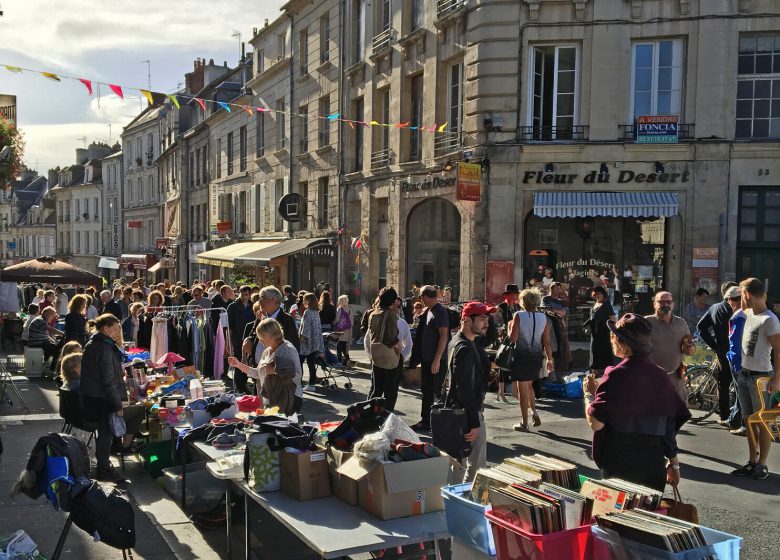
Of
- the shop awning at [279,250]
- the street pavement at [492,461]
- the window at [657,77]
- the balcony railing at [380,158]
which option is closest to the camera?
the street pavement at [492,461]

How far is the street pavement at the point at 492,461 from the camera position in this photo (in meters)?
5.55

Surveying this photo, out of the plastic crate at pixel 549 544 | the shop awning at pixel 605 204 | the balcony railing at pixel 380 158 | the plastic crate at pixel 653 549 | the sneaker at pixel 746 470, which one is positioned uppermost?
the balcony railing at pixel 380 158

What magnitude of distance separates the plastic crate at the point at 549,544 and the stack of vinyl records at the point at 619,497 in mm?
180

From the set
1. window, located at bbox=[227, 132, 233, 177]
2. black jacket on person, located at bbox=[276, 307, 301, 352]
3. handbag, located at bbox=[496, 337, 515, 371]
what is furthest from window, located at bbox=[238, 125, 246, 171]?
handbag, located at bbox=[496, 337, 515, 371]

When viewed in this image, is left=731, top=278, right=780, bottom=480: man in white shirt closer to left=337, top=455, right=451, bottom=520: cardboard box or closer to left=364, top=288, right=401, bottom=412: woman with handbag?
left=364, top=288, right=401, bottom=412: woman with handbag

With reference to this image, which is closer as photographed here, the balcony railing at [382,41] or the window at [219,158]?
the balcony railing at [382,41]

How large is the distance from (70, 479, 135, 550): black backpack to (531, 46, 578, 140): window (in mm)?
13915

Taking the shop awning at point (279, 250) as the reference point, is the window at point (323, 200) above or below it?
above

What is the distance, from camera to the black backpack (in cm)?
446

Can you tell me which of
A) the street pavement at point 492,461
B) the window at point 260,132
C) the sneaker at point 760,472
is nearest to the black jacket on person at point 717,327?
the street pavement at point 492,461

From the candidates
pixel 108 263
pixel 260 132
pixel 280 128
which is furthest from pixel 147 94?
pixel 108 263

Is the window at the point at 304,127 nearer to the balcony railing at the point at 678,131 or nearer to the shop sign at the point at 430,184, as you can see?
the shop sign at the point at 430,184

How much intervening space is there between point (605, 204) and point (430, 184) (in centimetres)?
461

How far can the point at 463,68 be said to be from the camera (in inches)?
704
